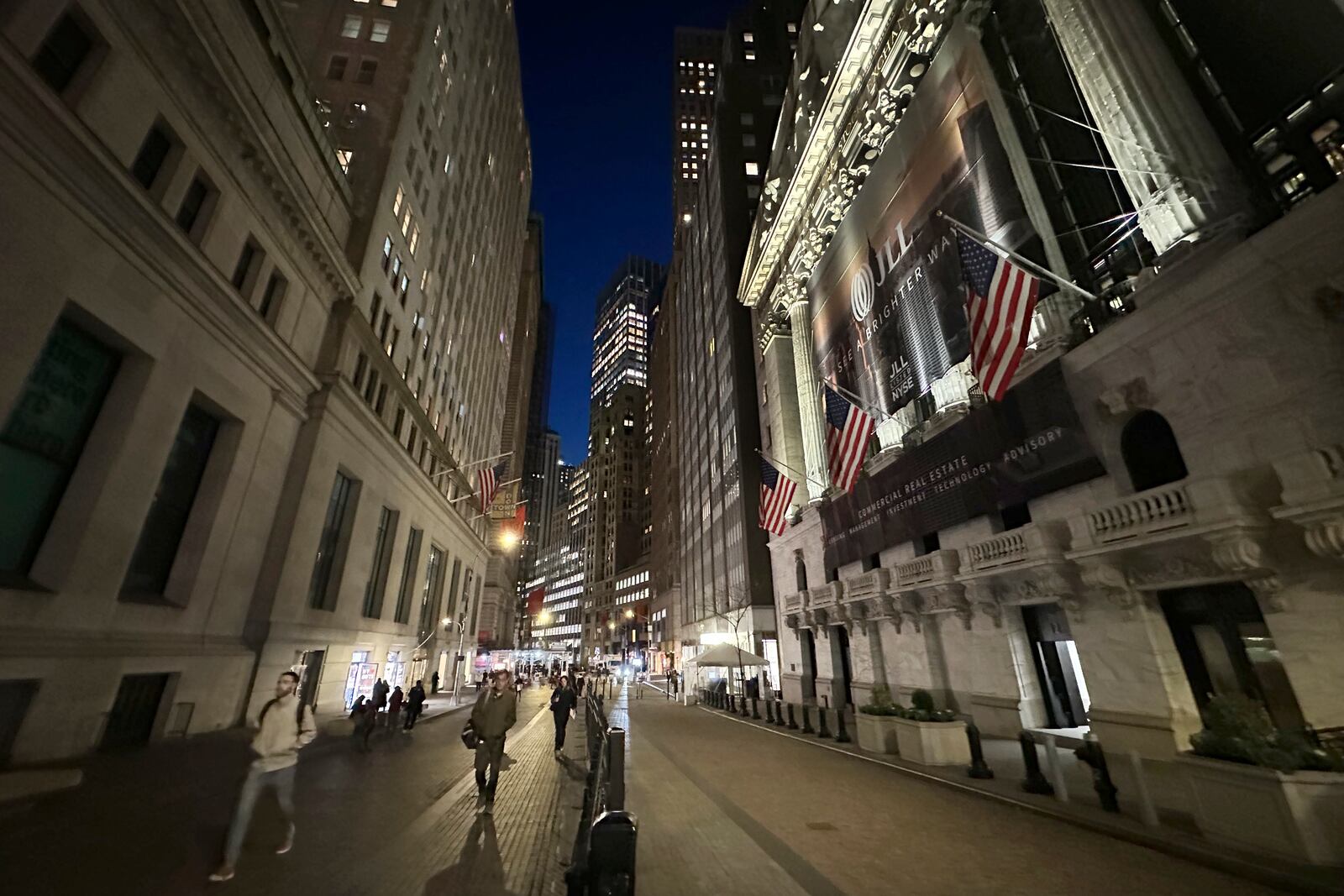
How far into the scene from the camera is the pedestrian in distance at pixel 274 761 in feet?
20.4

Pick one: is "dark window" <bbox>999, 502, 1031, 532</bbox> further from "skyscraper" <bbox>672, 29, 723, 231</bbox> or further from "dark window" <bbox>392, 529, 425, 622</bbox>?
"skyscraper" <bbox>672, 29, 723, 231</bbox>

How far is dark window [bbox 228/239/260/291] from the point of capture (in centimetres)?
1642

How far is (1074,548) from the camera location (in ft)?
46.4

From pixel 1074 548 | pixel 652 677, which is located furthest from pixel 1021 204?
pixel 652 677

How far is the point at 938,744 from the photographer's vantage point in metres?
13.8

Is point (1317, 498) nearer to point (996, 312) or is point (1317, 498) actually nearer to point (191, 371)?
point (996, 312)

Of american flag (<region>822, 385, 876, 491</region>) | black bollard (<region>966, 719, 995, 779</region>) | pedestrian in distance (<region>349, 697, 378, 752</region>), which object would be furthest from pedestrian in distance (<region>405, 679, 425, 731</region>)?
black bollard (<region>966, 719, 995, 779</region>)

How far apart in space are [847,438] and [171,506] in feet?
70.1

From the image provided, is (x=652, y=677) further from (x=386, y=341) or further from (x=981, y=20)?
(x=981, y=20)

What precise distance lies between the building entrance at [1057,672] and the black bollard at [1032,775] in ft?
26.9

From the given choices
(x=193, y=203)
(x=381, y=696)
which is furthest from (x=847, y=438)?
(x=193, y=203)

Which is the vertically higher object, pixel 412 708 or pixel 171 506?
pixel 171 506

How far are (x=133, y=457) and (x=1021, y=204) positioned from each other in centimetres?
2680

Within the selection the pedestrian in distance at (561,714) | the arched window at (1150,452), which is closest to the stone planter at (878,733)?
the pedestrian in distance at (561,714)
